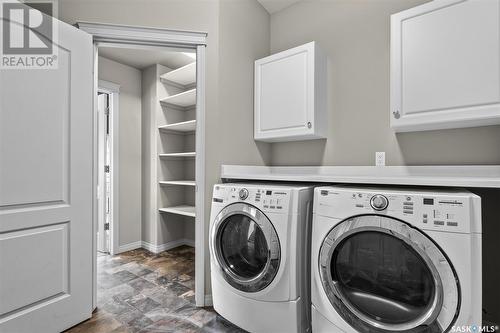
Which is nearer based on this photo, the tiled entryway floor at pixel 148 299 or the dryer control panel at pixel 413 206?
the dryer control panel at pixel 413 206

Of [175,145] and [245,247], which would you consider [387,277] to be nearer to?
[245,247]

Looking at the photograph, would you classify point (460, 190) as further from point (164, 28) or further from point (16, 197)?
point (16, 197)

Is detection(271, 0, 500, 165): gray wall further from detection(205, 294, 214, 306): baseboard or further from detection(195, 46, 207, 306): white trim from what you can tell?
detection(205, 294, 214, 306): baseboard

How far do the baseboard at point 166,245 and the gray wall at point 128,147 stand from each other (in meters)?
0.17

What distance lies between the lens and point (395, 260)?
3.99ft

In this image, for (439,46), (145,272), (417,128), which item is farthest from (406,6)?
(145,272)

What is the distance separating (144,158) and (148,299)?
1.90 meters

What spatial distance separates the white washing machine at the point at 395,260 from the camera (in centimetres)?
105

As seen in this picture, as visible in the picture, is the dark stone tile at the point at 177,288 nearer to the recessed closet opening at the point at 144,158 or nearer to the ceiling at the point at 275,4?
the recessed closet opening at the point at 144,158

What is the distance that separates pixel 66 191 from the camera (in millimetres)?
1671

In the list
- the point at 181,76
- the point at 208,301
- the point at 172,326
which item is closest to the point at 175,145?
the point at 181,76

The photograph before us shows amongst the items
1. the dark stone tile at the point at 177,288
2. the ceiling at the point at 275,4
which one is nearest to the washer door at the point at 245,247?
the dark stone tile at the point at 177,288

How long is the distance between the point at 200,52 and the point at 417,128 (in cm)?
164

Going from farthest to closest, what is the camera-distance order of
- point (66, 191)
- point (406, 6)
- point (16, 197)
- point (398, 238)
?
point (406, 6) → point (66, 191) → point (16, 197) → point (398, 238)
